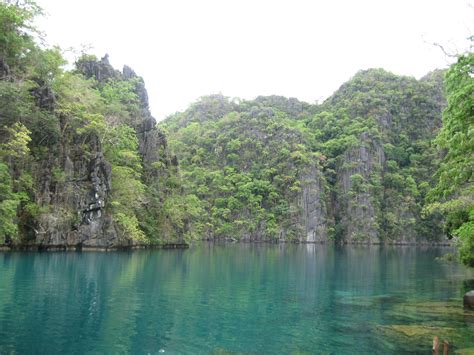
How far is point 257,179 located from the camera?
8862cm

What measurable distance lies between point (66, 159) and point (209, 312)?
2782 centimetres

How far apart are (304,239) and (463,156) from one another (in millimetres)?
71325

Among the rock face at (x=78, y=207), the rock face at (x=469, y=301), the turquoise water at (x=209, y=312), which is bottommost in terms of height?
the turquoise water at (x=209, y=312)

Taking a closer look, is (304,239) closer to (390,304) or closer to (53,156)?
(53,156)

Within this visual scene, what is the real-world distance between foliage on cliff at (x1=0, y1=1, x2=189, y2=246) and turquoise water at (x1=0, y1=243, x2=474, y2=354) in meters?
9.41

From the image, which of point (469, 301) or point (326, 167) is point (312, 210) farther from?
point (469, 301)

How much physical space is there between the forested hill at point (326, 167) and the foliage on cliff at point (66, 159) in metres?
25.9

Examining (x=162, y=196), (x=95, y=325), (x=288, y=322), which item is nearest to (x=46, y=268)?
(x=95, y=325)

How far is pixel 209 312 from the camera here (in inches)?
570

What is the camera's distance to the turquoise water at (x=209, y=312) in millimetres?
10656

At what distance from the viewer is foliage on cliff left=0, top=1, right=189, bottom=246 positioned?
104ft

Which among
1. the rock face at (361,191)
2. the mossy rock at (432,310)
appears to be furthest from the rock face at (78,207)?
the rock face at (361,191)

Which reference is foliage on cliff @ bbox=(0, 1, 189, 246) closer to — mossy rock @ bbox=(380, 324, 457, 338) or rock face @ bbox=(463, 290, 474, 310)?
mossy rock @ bbox=(380, 324, 457, 338)

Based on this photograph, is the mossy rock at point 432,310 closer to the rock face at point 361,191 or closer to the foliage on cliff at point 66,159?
the foliage on cliff at point 66,159
